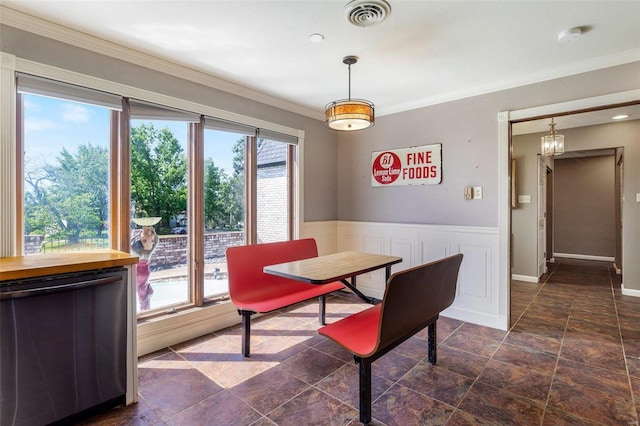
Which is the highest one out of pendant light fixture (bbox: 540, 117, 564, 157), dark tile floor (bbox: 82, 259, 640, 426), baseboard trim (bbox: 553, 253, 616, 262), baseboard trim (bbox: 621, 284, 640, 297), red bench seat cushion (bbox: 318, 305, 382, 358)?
pendant light fixture (bbox: 540, 117, 564, 157)

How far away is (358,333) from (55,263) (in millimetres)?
1779

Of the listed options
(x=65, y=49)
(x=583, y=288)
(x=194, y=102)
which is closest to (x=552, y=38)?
(x=194, y=102)

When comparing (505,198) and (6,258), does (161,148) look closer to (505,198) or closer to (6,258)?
(6,258)

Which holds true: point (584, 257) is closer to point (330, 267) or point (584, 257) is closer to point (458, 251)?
point (458, 251)

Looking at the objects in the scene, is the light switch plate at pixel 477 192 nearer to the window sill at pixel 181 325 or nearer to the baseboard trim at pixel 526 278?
the baseboard trim at pixel 526 278

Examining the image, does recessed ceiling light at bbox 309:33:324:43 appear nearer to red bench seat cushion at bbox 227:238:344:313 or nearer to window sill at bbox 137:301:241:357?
red bench seat cushion at bbox 227:238:344:313

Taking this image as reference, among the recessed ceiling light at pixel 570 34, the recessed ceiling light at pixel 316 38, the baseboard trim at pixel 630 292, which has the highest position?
the recessed ceiling light at pixel 316 38

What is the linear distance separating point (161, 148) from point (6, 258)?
1325 mm

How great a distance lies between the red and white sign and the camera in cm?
359

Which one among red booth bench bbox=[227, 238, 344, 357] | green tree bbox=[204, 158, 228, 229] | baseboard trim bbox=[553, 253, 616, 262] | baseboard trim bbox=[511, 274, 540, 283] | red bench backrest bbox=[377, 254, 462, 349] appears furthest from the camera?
baseboard trim bbox=[553, 253, 616, 262]

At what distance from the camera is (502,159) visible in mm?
3109

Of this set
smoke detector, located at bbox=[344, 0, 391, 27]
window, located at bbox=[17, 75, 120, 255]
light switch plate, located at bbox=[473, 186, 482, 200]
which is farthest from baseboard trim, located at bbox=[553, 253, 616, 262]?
window, located at bbox=[17, 75, 120, 255]

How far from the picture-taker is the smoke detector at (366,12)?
1866 mm

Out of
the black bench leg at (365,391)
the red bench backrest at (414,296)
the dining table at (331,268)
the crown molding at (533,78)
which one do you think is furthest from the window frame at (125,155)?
the red bench backrest at (414,296)
